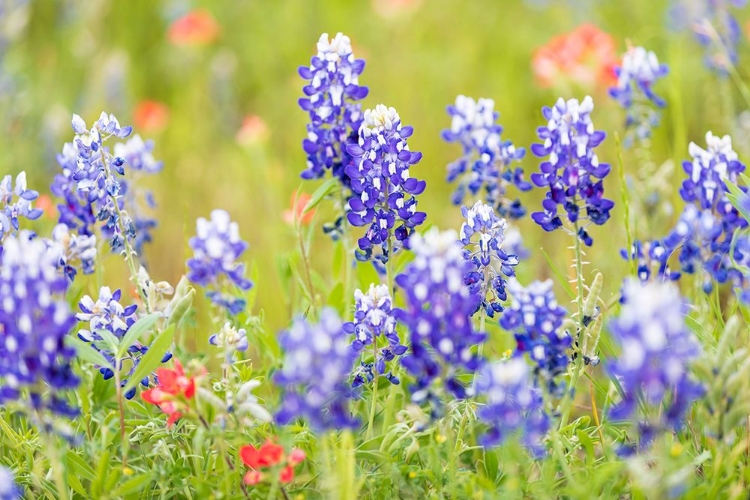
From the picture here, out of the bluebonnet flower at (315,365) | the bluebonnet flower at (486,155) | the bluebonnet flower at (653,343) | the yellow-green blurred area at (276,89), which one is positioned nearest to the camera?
the bluebonnet flower at (653,343)

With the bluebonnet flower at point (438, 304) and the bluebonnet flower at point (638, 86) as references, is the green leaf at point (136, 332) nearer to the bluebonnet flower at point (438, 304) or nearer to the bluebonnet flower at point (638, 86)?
the bluebonnet flower at point (438, 304)

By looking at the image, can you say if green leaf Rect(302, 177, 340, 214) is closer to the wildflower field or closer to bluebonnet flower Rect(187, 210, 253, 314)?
the wildflower field

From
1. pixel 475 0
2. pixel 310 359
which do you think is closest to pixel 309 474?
pixel 310 359

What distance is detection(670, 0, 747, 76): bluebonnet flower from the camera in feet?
13.5

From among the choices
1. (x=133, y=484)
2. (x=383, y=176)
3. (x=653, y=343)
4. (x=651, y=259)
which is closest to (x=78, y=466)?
(x=133, y=484)

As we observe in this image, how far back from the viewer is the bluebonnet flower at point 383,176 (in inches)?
101

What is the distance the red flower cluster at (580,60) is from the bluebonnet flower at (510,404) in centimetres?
305

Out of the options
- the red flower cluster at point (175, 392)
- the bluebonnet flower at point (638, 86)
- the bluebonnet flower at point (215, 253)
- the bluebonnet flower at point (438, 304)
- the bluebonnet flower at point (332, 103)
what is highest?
the bluebonnet flower at point (638, 86)

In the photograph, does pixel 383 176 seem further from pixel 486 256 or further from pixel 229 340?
pixel 229 340

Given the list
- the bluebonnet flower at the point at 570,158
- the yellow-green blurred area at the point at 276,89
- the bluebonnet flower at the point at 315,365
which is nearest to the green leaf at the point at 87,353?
the bluebonnet flower at the point at 315,365

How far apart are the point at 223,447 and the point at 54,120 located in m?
3.75

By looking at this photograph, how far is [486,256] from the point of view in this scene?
2.53m

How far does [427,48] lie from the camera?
272 inches

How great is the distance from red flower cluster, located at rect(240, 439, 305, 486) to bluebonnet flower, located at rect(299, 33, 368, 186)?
1002mm
